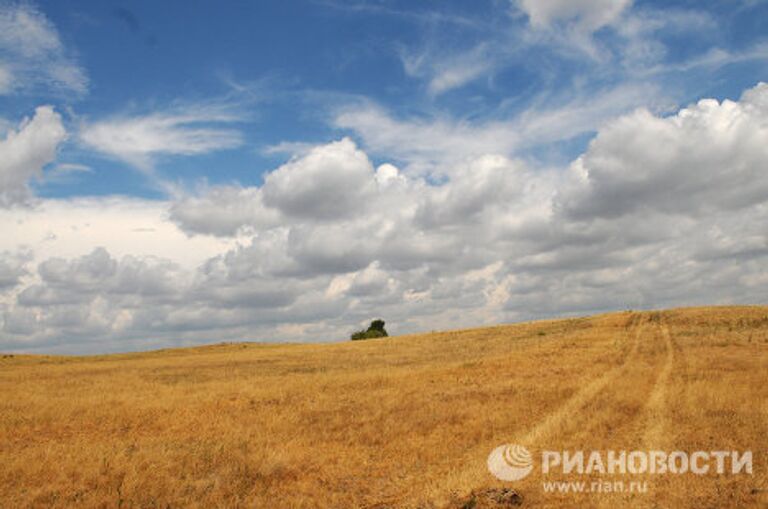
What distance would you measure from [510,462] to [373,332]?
9775 cm

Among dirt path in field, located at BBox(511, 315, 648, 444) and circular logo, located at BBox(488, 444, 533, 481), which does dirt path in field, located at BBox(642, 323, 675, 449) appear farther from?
circular logo, located at BBox(488, 444, 533, 481)

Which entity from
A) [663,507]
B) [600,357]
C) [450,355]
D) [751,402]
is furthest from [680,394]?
[450,355]

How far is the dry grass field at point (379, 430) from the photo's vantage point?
41.7 feet

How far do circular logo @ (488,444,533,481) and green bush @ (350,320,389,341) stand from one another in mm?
93025

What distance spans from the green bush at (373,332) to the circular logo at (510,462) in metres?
93.0

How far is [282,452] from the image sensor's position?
16516mm

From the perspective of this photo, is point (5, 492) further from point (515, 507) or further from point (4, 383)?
point (4, 383)

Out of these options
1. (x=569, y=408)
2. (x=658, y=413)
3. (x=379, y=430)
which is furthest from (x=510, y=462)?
(x=658, y=413)

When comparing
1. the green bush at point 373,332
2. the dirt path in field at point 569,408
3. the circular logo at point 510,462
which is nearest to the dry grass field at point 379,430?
the dirt path in field at point 569,408

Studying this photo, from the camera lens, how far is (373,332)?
4382 inches

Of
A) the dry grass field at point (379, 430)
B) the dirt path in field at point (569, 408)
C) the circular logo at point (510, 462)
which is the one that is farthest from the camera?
the dirt path in field at point (569, 408)

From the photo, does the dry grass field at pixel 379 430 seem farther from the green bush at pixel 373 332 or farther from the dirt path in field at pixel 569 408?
the green bush at pixel 373 332

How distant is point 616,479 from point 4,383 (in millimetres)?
43037

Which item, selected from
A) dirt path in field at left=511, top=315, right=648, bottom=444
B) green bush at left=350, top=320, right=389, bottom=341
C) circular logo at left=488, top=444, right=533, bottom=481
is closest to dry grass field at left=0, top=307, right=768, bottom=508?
dirt path in field at left=511, top=315, right=648, bottom=444
